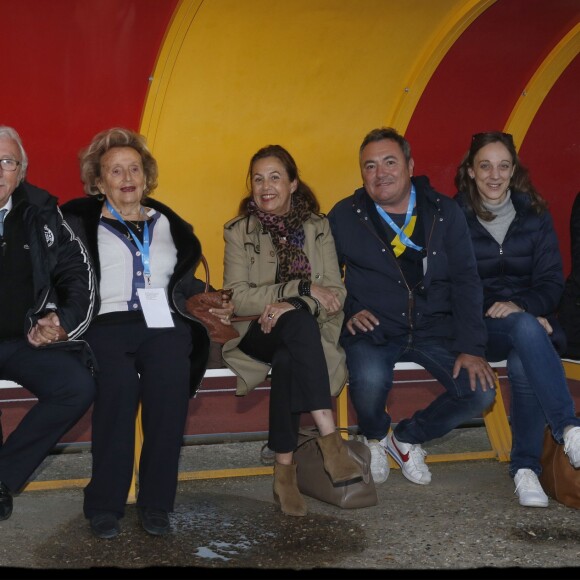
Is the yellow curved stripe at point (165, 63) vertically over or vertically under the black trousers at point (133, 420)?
over

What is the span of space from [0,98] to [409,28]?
7.87 feet

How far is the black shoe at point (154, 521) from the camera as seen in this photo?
157 inches

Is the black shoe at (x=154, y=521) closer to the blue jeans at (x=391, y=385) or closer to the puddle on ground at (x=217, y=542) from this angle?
the puddle on ground at (x=217, y=542)

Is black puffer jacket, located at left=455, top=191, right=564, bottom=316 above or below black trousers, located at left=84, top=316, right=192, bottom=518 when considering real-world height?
above

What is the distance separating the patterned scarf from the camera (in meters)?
4.84

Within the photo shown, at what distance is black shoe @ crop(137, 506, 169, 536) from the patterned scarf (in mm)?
1338

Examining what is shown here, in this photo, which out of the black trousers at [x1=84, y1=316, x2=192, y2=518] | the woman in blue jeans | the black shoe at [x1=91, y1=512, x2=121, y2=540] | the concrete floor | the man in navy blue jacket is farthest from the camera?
the man in navy blue jacket

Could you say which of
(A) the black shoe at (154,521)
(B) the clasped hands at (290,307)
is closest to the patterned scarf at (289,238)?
(B) the clasped hands at (290,307)

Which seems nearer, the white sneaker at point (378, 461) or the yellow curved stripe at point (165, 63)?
the white sneaker at point (378, 461)

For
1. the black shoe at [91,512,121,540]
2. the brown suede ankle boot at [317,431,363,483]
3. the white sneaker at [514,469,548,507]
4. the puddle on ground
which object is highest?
the brown suede ankle boot at [317,431,363,483]

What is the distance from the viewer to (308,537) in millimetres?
4012

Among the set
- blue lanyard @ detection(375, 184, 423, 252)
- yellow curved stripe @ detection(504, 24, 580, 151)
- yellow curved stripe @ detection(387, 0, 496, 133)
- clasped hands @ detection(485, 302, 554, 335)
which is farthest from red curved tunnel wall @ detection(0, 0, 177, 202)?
yellow curved stripe @ detection(504, 24, 580, 151)

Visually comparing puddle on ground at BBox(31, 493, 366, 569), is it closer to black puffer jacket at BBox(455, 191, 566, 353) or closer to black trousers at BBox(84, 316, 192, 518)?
black trousers at BBox(84, 316, 192, 518)

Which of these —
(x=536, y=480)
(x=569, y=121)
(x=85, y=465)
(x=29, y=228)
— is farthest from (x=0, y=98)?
(x=569, y=121)
